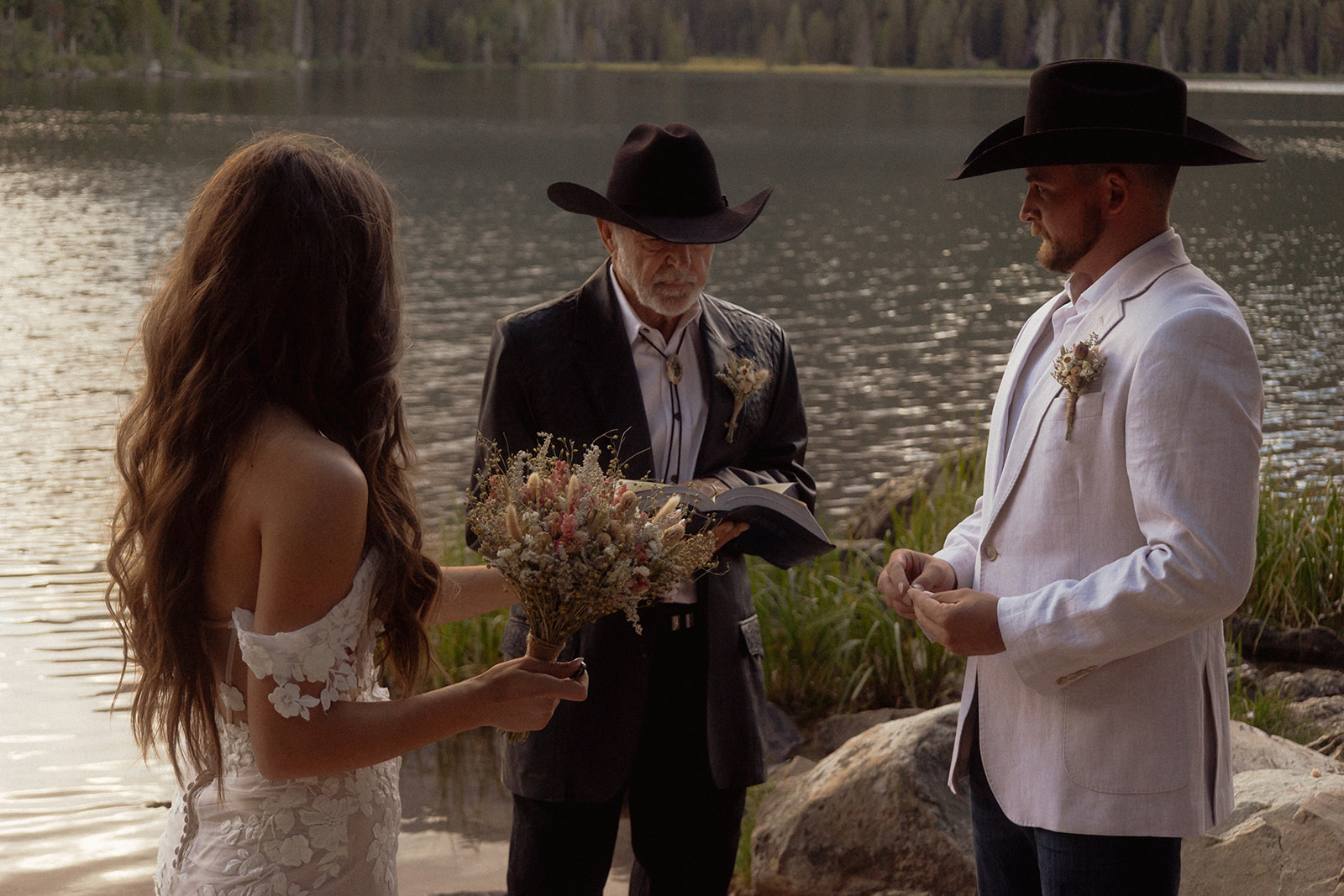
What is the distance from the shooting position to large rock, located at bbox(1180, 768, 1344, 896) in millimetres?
2654

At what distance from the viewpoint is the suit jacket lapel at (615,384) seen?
270cm

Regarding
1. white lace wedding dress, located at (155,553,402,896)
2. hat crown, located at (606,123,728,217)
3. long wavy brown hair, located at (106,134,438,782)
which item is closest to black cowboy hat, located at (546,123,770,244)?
hat crown, located at (606,123,728,217)

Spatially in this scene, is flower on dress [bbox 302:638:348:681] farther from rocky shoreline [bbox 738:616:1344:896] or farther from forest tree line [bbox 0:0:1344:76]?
forest tree line [bbox 0:0:1344:76]

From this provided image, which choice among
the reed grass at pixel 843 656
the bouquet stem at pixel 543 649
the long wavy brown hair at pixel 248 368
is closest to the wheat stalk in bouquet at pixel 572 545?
the bouquet stem at pixel 543 649

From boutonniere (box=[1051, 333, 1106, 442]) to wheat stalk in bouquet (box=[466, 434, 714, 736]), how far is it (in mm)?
629

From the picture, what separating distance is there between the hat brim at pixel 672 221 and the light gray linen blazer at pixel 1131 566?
32.4 inches

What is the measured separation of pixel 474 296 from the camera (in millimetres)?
18547

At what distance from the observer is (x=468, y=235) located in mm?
24562

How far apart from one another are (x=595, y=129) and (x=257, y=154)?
49830mm

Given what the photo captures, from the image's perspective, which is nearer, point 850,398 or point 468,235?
point 850,398

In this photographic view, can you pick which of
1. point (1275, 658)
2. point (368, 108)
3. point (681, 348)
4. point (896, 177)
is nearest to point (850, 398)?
point (1275, 658)

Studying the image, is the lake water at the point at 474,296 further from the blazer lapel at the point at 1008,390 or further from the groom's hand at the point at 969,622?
the blazer lapel at the point at 1008,390

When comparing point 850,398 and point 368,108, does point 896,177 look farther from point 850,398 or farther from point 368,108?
point 368,108

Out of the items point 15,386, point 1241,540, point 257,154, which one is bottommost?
point 15,386
